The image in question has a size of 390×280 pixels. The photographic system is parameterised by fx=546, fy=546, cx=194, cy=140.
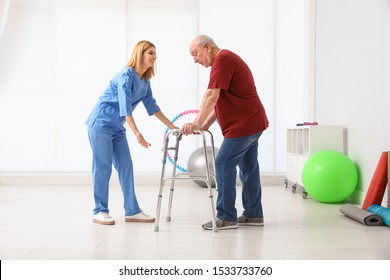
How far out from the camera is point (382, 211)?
4121 mm

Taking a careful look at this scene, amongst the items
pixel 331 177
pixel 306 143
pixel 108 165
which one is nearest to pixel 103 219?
pixel 108 165

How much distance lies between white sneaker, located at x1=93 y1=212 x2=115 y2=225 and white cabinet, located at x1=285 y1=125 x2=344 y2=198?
2.42 meters

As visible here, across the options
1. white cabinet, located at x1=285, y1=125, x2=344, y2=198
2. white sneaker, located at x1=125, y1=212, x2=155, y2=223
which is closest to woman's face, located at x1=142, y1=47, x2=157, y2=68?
white sneaker, located at x1=125, y1=212, x2=155, y2=223

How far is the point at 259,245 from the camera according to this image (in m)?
3.37

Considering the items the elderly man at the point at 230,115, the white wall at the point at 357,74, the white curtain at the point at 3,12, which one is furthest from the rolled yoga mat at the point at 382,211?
the white curtain at the point at 3,12

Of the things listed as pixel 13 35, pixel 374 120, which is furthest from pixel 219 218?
pixel 13 35

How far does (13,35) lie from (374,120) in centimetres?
520

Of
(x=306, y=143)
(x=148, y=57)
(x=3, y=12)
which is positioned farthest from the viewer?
(x=3, y=12)

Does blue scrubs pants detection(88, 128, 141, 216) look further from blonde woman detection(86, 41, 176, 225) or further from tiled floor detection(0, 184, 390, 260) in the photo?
tiled floor detection(0, 184, 390, 260)

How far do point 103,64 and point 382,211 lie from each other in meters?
4.86

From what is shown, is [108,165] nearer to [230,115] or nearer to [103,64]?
[230,115]

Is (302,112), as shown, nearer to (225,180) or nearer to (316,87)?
(316,87)

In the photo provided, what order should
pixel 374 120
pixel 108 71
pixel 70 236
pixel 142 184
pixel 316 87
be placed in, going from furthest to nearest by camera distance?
1. pixel 108 71
2. pixel 142 184
3. pixel 316 87
4. pixel 374 120
5. pixel 70 236

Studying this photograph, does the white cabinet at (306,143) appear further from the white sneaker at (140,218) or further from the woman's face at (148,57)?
the woman's face at (148,57)
